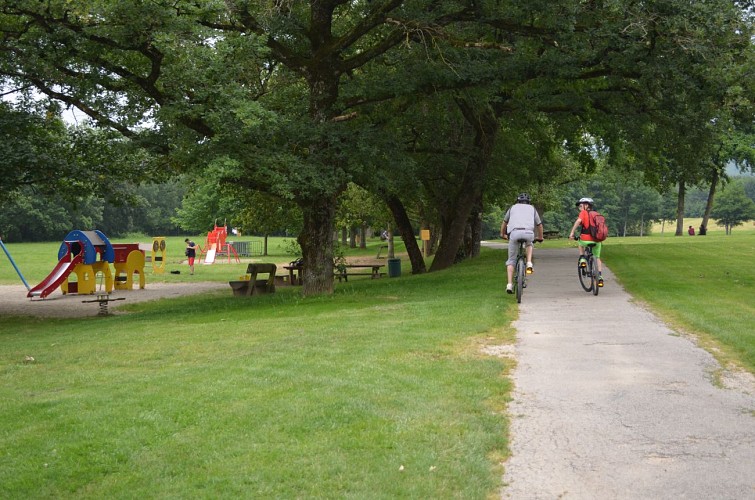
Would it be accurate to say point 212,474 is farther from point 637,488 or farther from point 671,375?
point 671,375

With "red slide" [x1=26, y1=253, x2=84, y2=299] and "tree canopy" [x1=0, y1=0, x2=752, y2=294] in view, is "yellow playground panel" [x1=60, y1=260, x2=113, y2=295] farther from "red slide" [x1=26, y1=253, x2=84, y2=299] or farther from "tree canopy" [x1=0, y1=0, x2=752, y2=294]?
"tree canopy" [x1=0, y1=0, x2=752, y2=294]

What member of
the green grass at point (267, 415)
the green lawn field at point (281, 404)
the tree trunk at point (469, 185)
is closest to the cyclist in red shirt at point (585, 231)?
the green lawn field at point (281, 404)

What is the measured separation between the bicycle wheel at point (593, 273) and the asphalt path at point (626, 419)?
414 cm

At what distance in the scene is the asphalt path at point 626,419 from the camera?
4672 millimetres

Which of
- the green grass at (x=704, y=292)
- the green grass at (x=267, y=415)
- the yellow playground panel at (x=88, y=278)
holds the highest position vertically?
the green grass at (x=704, y=292)

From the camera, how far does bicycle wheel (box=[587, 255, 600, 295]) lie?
14.3m

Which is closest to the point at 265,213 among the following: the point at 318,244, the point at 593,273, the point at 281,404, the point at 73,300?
the point at 73,300

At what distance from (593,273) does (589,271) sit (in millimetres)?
244

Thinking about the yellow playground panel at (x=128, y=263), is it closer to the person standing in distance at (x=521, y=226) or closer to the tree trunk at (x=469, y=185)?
the tree trunk at (x=469, y=185)

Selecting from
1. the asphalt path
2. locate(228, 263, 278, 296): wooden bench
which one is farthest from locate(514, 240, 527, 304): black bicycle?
locate(228, 263, 278, 296): wooden bench

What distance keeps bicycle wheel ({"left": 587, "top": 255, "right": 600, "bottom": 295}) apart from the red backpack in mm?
475

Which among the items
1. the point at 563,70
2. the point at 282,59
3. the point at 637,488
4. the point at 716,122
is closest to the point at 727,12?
the point at 563,70

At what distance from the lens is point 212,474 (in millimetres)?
4906

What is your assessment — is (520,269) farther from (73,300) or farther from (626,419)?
(73,300)
